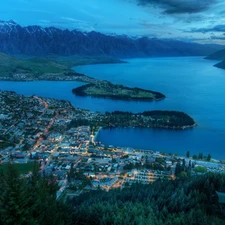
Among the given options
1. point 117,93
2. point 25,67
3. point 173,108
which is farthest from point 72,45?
point 173,108

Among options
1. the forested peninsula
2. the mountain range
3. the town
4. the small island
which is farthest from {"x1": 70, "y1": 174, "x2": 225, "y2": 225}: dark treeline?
the mountain range

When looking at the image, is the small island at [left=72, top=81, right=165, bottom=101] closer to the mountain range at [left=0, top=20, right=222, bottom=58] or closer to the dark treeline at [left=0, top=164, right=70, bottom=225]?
the dark treeline at [left=0, top=164, right=70, bottom=225]

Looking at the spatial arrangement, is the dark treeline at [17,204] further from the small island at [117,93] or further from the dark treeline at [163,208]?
the small island at [117,93]

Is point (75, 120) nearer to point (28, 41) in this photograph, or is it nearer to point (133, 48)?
point (28, 41)

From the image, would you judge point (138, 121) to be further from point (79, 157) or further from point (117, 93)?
point (117, 93)

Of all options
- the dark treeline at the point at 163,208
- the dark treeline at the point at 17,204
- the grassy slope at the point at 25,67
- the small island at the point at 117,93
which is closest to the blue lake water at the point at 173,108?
the small island at the point at 117,93
